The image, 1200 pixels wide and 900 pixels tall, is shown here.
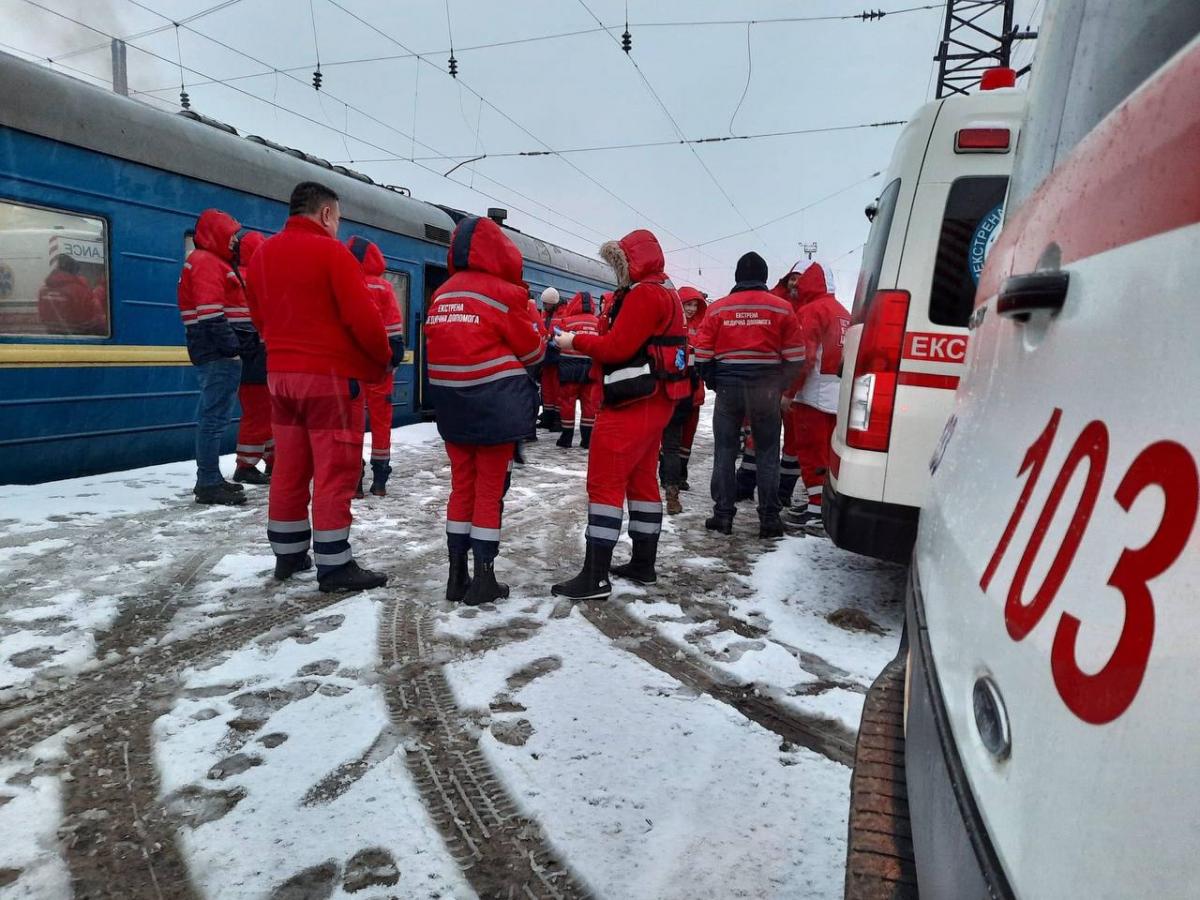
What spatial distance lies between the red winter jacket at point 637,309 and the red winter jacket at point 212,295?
9.77 ft

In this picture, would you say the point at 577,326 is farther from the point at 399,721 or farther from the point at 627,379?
the point at 399,721

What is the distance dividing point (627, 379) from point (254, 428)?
3.69 m

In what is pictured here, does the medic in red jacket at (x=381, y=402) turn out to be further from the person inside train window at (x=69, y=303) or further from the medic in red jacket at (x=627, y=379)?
the medic in red jacket at (x=627, y=379)

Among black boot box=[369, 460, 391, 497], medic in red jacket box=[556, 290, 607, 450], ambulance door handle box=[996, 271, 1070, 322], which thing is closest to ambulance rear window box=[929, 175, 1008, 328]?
ambulance door handle box=[996, 271, 1070, 322]

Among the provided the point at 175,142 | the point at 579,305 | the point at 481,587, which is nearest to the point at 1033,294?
the point at 481,587

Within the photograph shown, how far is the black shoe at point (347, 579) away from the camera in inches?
139

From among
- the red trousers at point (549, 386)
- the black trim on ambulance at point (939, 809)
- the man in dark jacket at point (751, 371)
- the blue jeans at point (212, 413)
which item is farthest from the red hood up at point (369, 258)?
the black trim on ambulance at point (939, 809)

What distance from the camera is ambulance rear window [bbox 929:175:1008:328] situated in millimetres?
2881

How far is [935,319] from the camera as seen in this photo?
2.93 meters

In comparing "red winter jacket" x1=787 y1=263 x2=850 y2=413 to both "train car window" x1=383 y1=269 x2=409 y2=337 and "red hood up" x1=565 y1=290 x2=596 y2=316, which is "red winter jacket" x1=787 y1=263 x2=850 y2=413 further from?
"train car window" x1=383 y1=269 x2=409 y2=337

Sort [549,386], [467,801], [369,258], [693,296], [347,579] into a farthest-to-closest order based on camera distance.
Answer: [549,386]
[693,296]
[369,258]
[347,579]
[467,801]

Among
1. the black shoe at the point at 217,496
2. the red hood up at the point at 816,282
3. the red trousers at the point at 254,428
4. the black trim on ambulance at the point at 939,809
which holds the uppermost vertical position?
the red hood up at the point at 816,282

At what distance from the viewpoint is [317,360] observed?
3.42 metres

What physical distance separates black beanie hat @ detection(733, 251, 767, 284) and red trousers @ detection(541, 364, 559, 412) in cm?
463
